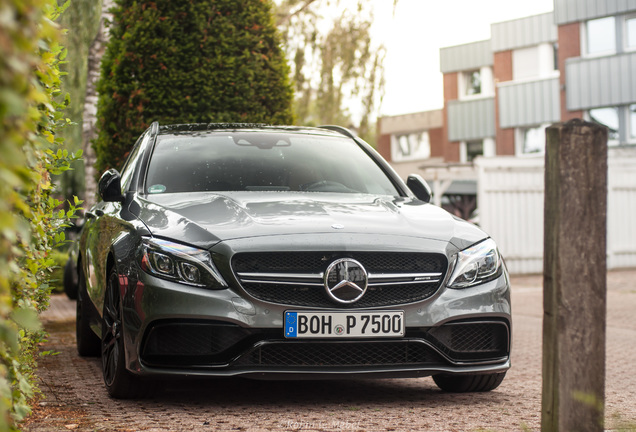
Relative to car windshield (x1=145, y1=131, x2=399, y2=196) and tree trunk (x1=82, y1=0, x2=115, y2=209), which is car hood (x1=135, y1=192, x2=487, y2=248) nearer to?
car windshield (x1=145, y1=131, x2=399, y2=196)

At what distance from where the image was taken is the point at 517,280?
18203mm

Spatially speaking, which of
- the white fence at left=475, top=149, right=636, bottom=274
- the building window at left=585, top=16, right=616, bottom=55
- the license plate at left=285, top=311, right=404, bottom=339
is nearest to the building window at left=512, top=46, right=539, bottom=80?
the building window at left=585, top=16, right=616, bottom=55

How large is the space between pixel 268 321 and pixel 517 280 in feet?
46.8

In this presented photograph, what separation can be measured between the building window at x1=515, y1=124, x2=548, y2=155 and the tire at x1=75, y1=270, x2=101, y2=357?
28.6 m

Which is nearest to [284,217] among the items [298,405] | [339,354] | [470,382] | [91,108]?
[339,354]

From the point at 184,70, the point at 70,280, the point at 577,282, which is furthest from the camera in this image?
the point at 70,280

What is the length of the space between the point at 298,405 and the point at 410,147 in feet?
151

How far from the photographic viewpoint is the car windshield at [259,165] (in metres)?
5.89

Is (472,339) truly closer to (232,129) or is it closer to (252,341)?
(252,341)

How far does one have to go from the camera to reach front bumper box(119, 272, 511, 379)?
4539 millimetres

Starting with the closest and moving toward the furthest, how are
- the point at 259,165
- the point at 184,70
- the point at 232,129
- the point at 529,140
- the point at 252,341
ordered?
the point at 252,341 → the point at 259,165 → the point at 232,129 → the point at 184,70 → the point at 529,140

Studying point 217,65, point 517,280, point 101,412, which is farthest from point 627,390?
point 517,280

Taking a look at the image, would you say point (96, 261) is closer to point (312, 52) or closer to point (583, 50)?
point (312, 52)

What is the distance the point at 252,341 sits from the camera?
4.57 metres
